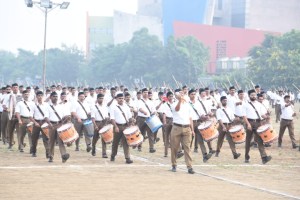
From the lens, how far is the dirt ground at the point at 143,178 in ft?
42.9

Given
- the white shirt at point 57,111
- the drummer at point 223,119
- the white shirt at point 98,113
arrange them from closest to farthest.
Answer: the white shirt at point 57,111
the drummer at point 223,119
the white shirt at point 98,113

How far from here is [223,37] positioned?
118 m

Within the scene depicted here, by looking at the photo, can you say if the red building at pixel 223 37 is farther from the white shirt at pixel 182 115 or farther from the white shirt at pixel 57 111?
the white shirt at pixel 182 115

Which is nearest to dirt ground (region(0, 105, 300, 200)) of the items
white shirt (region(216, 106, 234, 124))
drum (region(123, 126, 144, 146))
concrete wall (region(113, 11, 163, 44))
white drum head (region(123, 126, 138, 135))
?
drum (region(123, 126, 144, 146))

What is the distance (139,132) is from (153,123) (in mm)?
2760

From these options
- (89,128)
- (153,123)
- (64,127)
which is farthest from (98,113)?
(64,127)

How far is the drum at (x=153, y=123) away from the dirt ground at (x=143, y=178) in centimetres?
75

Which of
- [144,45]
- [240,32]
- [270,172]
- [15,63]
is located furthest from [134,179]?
[15,63]

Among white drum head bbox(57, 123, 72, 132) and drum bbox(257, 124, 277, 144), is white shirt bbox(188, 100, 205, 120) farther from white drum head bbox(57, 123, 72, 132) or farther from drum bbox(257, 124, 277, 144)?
white drum head bbox(57, 123, 72, 132)

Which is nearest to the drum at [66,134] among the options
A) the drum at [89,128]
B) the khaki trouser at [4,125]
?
the drum at [89,128]

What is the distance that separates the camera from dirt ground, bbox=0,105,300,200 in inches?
515

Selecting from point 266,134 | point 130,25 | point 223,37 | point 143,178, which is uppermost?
point 130,25

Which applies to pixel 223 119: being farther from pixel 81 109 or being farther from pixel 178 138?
pixel 81 109

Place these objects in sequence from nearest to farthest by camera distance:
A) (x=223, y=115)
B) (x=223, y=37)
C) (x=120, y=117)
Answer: (x=120, y=117)
(x=223, y=115)
(x=223, y=37)
